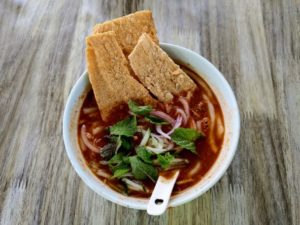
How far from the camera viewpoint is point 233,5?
1449 mm

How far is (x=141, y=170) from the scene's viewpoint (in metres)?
0.95

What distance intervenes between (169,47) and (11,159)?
561 mm

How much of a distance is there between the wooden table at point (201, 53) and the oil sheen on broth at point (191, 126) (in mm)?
128

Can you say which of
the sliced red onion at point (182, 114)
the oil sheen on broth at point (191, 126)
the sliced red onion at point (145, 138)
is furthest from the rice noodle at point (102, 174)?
the sliced red onion at point (182, 114)

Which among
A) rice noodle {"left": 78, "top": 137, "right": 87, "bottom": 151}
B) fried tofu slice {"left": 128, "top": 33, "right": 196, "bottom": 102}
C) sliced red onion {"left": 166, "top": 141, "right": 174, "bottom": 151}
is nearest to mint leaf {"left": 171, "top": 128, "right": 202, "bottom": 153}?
sliced red onion {"left": 166, "top": 141, "right": 174, "bottom": 151}

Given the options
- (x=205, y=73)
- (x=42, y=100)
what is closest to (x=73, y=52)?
(x=42, y=100)

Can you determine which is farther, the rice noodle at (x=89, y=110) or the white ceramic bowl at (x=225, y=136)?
the rice noodle at (x=89, y=110)

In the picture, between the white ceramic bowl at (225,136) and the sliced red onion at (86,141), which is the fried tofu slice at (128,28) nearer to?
the white ceramic bowl at (225,136)

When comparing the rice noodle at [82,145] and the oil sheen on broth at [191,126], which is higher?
the rice noodle at [82,145]

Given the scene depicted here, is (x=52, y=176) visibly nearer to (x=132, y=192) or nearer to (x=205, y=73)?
(x=132, y=192)

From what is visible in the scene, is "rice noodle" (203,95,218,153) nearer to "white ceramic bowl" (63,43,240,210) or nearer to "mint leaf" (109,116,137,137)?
"white ceramic bowl" (63,43,240,210)

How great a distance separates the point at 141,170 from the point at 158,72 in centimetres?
28

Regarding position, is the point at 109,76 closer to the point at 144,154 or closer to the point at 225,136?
the point at 144,154

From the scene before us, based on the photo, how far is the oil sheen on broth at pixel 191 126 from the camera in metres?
0.98
